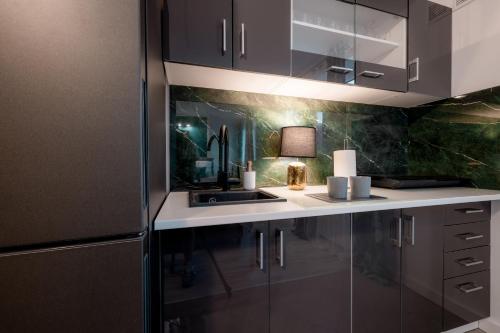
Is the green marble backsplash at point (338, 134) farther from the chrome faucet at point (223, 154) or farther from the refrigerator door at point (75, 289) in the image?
the refrigerator door at point (75, 289)

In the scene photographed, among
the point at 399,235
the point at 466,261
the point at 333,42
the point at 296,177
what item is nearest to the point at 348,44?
the point at 333,42

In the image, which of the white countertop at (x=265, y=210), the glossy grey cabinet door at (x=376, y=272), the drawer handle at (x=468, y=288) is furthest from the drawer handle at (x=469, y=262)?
the glossy grey cabinet door at (x=376, y=272)

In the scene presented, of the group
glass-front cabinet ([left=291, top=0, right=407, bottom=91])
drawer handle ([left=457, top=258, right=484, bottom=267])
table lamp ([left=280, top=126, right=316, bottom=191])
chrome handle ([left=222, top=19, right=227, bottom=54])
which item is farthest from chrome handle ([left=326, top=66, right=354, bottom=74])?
drawer handle ([left=457, top=258, right=484, bottom=267])

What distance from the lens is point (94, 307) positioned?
0.53 m

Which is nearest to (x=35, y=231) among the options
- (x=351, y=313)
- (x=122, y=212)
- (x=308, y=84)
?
(x=122, y=212)

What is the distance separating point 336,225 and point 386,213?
0.99 feet

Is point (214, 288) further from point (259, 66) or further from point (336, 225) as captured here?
point (259, 66)

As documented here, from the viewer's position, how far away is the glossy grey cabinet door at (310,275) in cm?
87

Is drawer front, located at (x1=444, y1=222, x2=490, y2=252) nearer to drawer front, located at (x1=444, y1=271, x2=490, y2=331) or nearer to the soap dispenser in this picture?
drawer front, located at (x1=444, y1=271, x2=490, y2=331)

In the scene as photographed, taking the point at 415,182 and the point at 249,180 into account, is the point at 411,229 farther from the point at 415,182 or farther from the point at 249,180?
the point at 249,180

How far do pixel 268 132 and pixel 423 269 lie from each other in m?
1.21

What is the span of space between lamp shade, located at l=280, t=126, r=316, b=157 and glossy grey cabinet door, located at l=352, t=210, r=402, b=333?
1.92ft

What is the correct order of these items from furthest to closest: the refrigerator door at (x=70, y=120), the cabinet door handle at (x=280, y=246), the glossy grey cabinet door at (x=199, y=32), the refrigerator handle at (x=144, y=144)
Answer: the glossy grey cabinet door at (x=199, y=32) → the cabinet door handle at (x=280, y=246) → the refrigerator handle at (x=144, y=144) → the refrigerator door at (x=70, y=120)

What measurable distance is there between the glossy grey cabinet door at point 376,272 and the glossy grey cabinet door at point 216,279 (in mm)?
467
